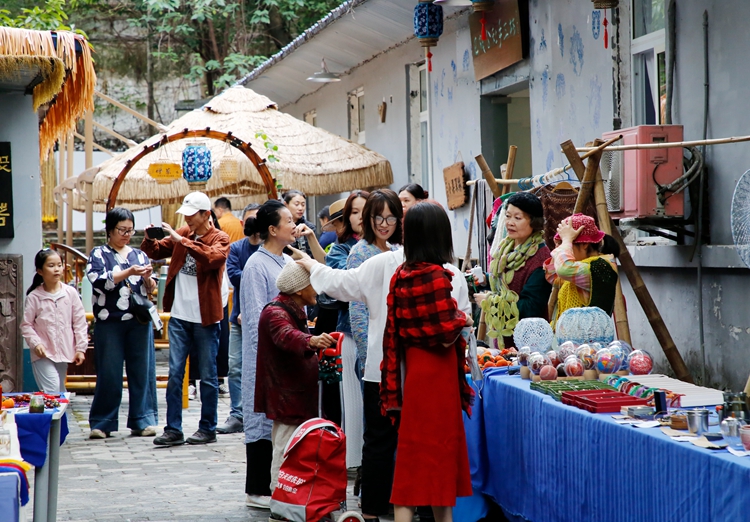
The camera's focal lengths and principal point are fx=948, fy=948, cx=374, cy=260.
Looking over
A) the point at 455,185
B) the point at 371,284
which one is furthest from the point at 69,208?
the point at 371,284

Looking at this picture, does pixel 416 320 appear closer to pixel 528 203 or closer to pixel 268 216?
pixel 528 203

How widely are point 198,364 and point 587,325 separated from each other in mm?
4007

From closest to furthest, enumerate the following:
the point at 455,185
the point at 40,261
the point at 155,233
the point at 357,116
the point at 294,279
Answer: the point at 294,279
the point at 40,261
the point at 155,233
the point at 455,185
the point at 357,116

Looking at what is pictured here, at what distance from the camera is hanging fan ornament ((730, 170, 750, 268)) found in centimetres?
416

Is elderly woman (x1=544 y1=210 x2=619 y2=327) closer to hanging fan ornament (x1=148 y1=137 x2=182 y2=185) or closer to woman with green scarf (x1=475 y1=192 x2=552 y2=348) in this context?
woman with green scarf (x1=475 y1=192 x2=552 y2=348)

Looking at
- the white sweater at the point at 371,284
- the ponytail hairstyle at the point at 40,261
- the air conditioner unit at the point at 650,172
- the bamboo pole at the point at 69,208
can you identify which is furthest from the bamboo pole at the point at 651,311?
the bamboo pole at the point at 69,208

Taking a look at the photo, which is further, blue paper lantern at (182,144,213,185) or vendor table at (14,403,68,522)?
blue paper lantern at (182,144,213,185)

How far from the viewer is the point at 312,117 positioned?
18.1 meters

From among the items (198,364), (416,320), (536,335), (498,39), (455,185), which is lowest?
(198,364)

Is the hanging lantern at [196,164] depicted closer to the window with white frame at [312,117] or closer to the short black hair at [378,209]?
the window with white frame at [312,117]

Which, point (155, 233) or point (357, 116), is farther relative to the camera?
point (357, 116)

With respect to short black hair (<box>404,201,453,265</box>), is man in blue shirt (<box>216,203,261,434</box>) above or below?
below

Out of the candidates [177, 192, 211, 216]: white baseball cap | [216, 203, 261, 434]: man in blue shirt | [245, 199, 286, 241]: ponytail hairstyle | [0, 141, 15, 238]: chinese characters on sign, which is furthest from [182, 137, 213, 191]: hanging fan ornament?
[245, 199, 286, 241]: ponytail hairstyle

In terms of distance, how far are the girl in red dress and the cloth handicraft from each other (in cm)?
131
